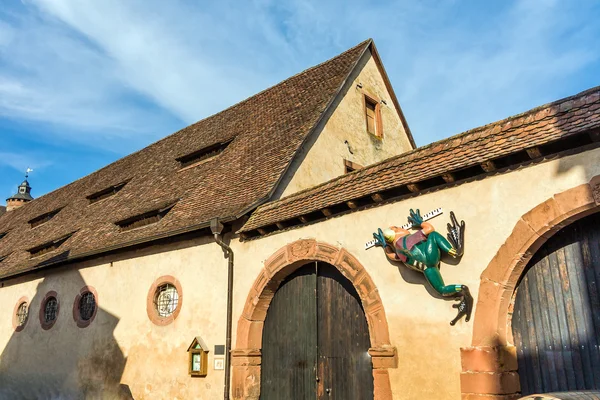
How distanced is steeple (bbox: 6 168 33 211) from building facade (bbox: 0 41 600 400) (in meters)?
17.9

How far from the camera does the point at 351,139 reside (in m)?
12.6

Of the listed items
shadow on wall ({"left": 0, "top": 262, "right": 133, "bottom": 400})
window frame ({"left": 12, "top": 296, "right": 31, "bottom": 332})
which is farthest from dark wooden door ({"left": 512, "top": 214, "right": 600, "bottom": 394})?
window frame ({"left": 12, "top": 296, "right": 31, "bottom": 332})

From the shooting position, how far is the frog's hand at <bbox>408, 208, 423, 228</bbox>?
6.72m

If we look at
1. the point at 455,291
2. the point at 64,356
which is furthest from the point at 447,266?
the point at 64,356

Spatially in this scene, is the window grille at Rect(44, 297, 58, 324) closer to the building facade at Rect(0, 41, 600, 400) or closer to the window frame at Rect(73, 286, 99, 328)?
the building facade at Rect(0, 41, 600, 400)

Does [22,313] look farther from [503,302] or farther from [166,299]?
[503,302]

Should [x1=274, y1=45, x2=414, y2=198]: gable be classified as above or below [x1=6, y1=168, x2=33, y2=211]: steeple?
below

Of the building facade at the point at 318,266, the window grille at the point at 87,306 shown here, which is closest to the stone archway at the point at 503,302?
the building facade at the point at 318,266

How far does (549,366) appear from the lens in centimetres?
568

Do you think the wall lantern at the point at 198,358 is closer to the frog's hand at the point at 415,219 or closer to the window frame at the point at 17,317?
the frog's hand at the point at 415,219

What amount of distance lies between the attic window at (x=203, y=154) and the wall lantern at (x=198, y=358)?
→ 539 centimetres

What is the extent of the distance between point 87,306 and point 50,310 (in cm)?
184

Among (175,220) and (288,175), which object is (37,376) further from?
(288,175)

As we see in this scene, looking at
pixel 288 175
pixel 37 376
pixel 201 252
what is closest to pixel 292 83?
pixel 288 175
